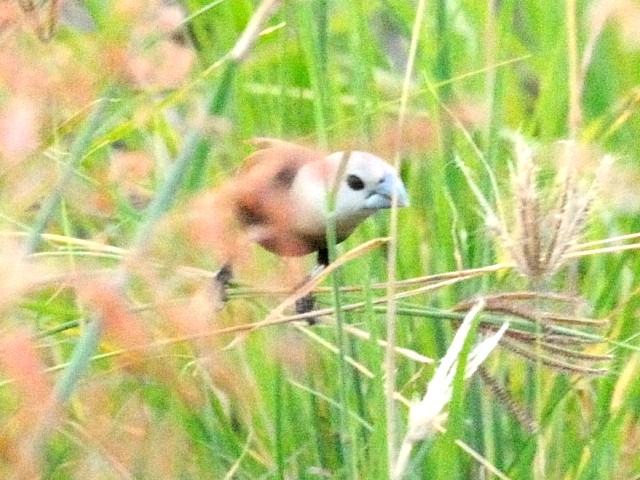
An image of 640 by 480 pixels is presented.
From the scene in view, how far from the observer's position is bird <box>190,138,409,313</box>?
55 cm

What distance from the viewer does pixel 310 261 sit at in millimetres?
1027

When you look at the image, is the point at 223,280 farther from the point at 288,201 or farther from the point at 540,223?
the point at 540,223

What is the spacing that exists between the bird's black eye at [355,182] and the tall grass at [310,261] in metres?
0.04

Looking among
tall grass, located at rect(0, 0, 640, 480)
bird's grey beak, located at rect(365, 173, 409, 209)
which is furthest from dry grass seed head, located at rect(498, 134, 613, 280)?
bird's grey beak, located at rect(365, 173, 409, 209)

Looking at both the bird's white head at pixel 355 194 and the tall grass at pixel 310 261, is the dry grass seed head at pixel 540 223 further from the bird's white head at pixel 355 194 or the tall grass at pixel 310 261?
the bird's white head at pixel 355 194

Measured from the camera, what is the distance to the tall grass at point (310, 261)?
566 mm

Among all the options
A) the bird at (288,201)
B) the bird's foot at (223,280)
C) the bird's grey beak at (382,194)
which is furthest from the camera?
the bird's grey beak at (382,194)

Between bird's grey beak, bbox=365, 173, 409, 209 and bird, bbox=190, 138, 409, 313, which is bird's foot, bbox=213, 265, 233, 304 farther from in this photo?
bird's grey beak, bbox=365, 173, 409, 209

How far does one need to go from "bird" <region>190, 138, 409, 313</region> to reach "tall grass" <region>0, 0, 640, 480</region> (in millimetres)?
12

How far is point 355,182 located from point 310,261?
14cm

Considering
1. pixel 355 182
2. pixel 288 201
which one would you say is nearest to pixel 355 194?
pixel 355 182

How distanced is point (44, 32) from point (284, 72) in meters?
0.41

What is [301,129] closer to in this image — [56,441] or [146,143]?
[146,143]

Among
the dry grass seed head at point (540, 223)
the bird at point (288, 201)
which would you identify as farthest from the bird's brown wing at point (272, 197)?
the dry grass seed head at point (540, 223)
